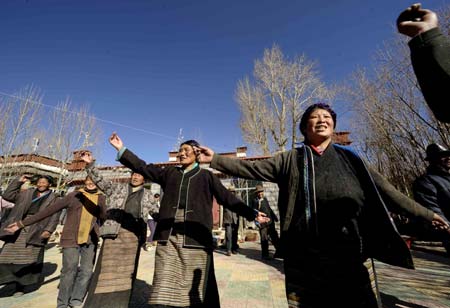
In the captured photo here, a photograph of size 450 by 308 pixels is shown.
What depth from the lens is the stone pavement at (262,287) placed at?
10.7 feet

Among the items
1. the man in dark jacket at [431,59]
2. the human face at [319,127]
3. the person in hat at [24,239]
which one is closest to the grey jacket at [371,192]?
the human face at [319,127]

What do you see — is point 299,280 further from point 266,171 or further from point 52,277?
point 52,277

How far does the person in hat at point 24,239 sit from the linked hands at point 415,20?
16.3 feet

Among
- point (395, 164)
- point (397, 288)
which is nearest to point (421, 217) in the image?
point (397, 288)

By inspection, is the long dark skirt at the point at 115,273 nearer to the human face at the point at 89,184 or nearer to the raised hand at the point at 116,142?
the human face at the point at 89,184

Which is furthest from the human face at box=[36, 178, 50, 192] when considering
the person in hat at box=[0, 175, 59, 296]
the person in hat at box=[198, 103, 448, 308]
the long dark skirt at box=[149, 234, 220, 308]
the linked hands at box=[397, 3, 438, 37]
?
the linked hands at box=[397, 3, 438, 37]

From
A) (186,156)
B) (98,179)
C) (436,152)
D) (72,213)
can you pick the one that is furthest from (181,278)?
(436,152)

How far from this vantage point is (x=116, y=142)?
97.3 inches

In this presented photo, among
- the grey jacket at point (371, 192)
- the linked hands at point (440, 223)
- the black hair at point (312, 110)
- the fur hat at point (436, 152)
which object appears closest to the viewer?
the grey jacket at point (371, 192)

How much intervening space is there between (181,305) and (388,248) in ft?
5.64

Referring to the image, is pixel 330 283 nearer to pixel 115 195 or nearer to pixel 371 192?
pixel 371 192

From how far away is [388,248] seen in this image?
1.41 meters

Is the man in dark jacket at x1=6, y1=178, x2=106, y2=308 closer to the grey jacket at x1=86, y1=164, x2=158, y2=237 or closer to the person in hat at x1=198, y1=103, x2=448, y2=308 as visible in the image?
the grey jacket at x1=86, y1=164, x2=158, y2=237

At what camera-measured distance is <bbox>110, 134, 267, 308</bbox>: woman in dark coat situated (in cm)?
206
